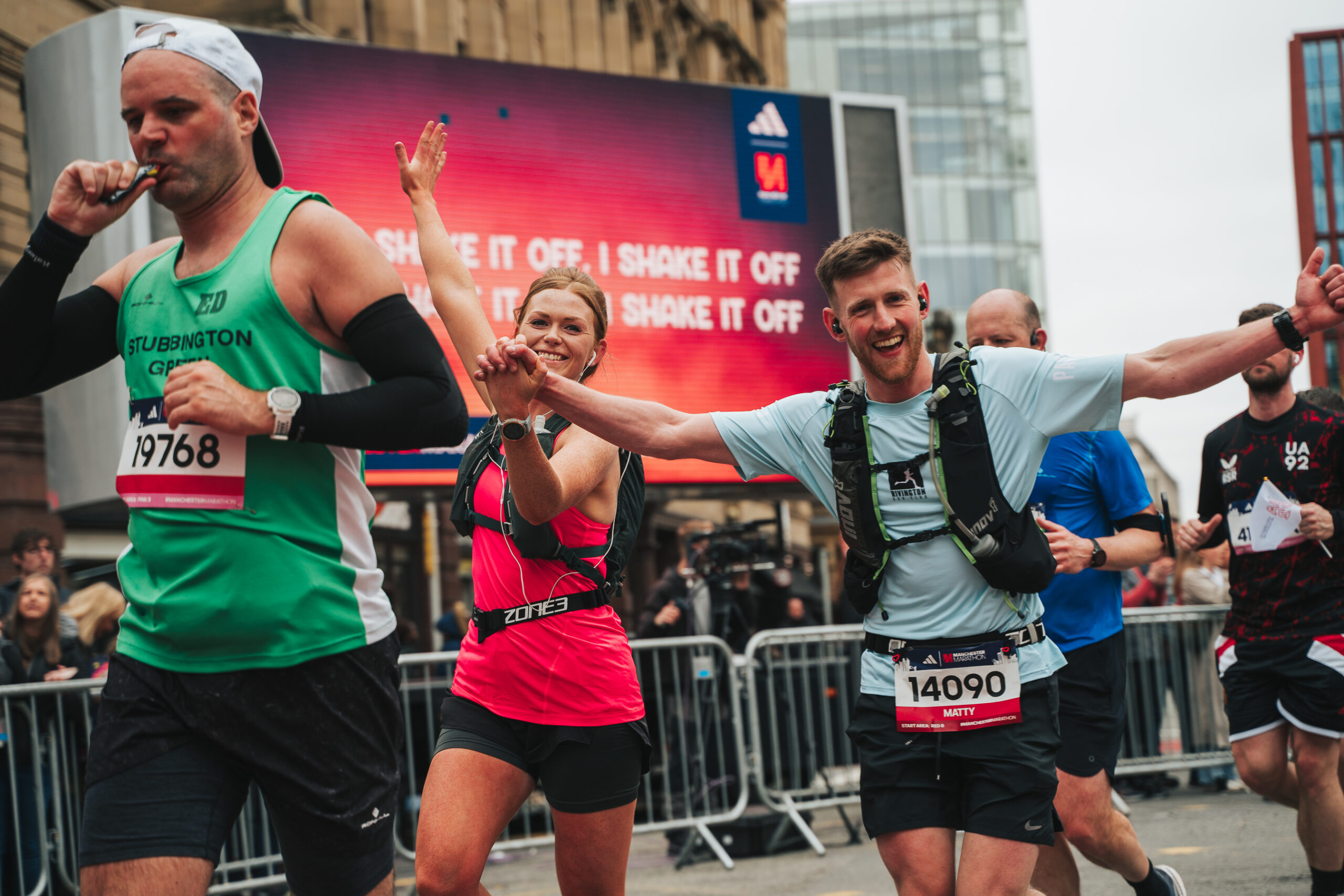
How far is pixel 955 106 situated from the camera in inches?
2413

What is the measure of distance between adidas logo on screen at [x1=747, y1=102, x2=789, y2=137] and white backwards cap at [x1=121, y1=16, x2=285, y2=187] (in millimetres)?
9273

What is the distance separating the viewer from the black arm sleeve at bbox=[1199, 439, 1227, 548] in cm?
570

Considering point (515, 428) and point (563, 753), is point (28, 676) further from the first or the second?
point (515, 428)

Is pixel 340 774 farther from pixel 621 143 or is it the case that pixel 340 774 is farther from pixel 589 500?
pixel 621 143

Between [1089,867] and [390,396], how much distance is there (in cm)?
569

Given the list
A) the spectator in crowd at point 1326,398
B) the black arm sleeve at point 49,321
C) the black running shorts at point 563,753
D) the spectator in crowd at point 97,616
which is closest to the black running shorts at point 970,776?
the black running shorts at point 563,753

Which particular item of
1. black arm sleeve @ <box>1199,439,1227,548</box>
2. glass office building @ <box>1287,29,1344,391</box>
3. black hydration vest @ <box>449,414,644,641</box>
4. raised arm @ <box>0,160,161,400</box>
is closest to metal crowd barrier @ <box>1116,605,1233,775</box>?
black arm sleeve @ <box>1199,439,1227,548</box>

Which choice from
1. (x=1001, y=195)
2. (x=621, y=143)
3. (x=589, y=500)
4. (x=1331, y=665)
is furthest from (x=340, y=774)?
(x=1001, y=195)

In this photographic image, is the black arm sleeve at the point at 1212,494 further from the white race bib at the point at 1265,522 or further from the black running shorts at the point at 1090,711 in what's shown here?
the black running shorts at the point at 1090,711

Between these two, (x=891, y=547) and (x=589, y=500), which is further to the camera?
(x=589, y=500)

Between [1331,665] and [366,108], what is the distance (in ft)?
24.8

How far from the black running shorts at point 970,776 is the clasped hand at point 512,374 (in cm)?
110

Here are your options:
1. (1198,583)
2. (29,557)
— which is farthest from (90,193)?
(1198,583)

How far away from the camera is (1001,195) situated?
59875 mm
